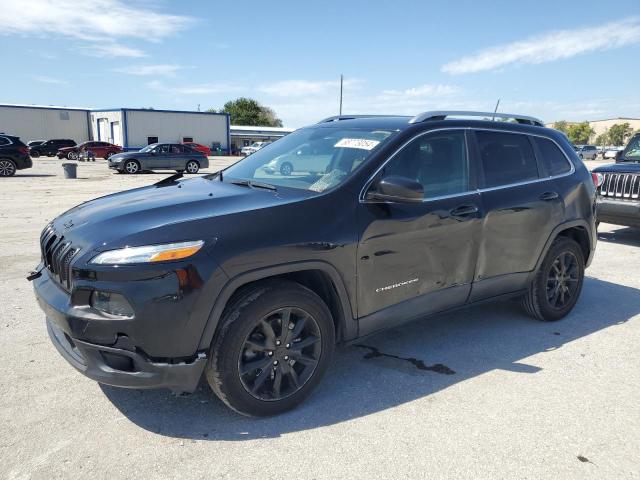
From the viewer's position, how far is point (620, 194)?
7910 millimetres

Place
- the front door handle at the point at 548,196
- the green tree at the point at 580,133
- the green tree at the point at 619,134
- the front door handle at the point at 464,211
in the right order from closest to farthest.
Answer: the front door handle at the point at 464,211, the front door handle at the point at 548,196, the green tree at the point at 619,134, the green tree at the point at 580,133

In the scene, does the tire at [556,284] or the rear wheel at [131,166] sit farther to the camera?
the rear wheel at [131,166]

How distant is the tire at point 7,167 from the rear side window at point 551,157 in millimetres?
20889

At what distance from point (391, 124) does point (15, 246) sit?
622cm

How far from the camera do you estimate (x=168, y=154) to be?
25.1 m

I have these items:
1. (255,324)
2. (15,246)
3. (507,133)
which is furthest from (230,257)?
(15,246)

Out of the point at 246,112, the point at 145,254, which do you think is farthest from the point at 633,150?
the point at 246,112

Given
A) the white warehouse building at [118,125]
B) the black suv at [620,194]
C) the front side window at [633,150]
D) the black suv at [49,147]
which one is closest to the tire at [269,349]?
the black suv at [620,194]

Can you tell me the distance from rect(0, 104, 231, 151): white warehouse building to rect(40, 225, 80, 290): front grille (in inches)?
1774

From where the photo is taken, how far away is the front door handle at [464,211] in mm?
3627

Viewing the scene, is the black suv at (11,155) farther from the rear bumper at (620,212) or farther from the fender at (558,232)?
the fender at (558,232)

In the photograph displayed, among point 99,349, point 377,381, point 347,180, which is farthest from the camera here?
point 377,381

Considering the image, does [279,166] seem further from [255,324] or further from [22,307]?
[22,307]

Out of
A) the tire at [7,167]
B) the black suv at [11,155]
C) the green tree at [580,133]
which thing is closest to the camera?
the black suv at [11,155]
